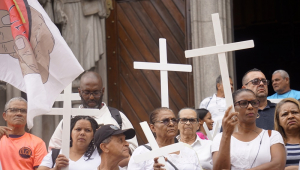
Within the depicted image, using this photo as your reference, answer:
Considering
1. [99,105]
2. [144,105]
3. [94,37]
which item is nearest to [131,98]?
[144,105]

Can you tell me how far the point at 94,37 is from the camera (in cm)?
995

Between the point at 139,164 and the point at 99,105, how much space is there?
3.79 feet

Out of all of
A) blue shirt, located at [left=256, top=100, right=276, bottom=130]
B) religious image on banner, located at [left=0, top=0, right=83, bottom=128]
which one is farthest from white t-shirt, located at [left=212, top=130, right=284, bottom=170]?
religious image on banner, located at [left=0, top=0, right=83, bottom=128]

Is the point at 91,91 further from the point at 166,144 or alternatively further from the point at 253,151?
the point at 253,151

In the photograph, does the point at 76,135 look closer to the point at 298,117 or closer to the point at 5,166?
the point at 5,166

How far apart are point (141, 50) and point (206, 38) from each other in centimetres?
126

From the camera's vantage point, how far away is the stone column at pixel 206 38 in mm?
9781

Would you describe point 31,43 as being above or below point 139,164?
above

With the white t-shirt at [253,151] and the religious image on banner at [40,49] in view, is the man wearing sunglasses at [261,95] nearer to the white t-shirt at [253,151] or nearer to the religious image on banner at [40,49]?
the white t-shirt at [253,151]

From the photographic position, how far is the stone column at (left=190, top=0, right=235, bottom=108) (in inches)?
385

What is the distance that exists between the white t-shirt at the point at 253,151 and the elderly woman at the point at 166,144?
34cm

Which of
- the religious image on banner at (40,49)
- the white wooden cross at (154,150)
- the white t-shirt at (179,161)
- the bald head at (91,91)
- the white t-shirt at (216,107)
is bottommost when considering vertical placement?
the white t-shirt at (179,161)

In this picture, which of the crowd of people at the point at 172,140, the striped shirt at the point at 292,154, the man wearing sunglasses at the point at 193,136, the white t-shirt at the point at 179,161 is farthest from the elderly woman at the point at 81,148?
the striped shirt at the point at 292,154

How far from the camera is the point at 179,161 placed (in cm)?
607
